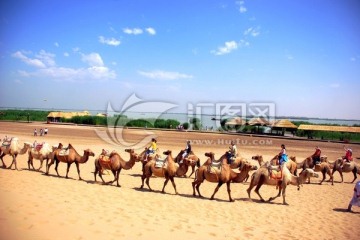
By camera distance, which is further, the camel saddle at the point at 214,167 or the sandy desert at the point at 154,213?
the camel saddle at the point at 214,167

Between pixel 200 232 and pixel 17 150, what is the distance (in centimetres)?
1104

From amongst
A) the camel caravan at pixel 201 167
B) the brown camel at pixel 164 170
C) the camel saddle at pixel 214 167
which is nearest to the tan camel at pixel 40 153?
the camel caravan at pixel 201 167

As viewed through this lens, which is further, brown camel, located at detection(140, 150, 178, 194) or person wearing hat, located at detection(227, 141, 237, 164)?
person wearing hat, located at detection(227, 141, 237, 164)

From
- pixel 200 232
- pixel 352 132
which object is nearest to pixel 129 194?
pixel 200 232

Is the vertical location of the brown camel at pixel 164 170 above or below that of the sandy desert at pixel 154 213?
above

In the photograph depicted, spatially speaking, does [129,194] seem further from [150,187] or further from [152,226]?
[152,226]

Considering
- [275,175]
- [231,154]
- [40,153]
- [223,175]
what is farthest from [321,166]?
[40,153]

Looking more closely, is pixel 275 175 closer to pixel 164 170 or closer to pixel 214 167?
pixel 214 167

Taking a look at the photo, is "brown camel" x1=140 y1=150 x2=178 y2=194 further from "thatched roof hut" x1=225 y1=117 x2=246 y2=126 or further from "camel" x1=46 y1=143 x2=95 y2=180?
"thatched roof hut" x1=225 y1=117 x2=246 y2=126

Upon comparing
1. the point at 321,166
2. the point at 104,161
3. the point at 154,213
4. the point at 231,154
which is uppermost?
the point at 231,154

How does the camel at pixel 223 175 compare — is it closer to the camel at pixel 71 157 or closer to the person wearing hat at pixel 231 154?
the person wearing hat at pixel 231 154

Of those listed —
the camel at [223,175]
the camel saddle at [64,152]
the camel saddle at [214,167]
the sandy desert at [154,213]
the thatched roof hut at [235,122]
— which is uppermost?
the thatched roof hut at [235,122]

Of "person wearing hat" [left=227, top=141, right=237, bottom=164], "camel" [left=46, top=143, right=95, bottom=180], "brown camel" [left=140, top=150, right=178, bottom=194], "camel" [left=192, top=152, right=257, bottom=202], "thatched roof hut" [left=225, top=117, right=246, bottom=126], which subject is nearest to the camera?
"camel" [left=192, top=152, right=257, bottom=202]

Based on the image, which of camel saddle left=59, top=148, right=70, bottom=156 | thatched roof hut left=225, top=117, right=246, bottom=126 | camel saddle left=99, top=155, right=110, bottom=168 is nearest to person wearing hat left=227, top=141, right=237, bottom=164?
camel saddle left=99, top=155, right=110, bottom=168
